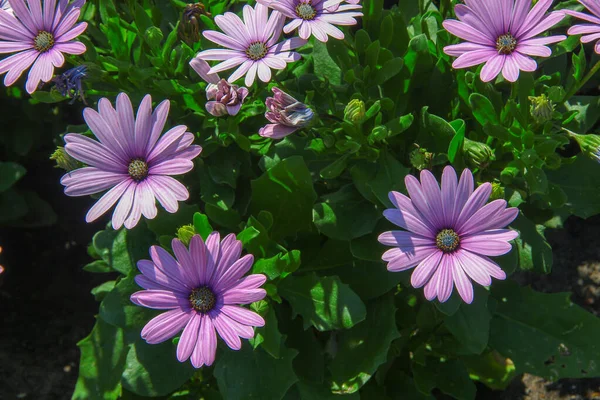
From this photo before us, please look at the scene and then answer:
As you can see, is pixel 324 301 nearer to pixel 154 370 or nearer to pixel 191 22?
pixel 154 370

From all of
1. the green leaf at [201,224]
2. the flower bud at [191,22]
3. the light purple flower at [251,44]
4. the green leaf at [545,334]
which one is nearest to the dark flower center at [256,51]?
the light purple flower at [251,44]

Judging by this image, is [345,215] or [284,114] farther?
[345,215]

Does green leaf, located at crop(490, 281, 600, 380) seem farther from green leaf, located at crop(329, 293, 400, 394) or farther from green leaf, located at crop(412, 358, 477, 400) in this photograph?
green leaf, located at crop(329, 293, 400, 394)

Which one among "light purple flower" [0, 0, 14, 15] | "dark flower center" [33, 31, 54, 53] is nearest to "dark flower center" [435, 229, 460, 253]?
"dark flower center" [33, 31, 54, 53]

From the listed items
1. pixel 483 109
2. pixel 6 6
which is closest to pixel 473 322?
pixel 483 109

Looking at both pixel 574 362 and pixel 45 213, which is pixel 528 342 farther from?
pixel 45 213

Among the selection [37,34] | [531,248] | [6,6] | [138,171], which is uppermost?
[6,6]
